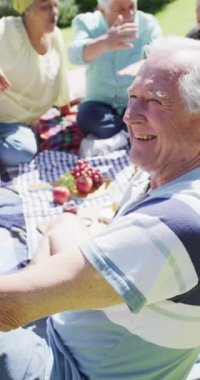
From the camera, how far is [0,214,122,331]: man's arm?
1.34 metres

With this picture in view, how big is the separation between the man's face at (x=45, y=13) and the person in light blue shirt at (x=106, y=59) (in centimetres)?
23

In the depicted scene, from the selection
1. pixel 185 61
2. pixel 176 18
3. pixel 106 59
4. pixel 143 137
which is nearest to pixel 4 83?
pixel 106 59

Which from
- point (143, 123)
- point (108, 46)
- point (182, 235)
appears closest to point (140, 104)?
point (143, 123)

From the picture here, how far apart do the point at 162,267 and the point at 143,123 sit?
0.46 metres

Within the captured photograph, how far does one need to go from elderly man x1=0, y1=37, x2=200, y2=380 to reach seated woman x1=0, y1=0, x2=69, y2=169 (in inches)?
89.8

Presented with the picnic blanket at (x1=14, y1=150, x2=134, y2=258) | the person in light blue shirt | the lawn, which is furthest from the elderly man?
the lawn

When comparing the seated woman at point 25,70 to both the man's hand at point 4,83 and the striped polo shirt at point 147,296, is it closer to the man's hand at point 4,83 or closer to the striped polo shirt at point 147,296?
the man's hand at point 4,83

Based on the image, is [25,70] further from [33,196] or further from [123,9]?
[33,196]

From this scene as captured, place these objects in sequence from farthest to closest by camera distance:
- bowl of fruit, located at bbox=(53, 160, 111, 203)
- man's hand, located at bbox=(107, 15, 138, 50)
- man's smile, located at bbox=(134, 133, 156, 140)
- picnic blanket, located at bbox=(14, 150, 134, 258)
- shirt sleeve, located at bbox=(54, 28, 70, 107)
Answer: shirt sleeve, located at bbox=(54, 28, 70, 107)
man's hand, located at bbox=(107, 15, 138, 50)
bowl of fruit, located at bbox=(53, 160, 111, 203)
picnic blanket, located at bbox=(14, 150, 134, 258)
man's smile, located at bbox=(134, 133, 156, 140)

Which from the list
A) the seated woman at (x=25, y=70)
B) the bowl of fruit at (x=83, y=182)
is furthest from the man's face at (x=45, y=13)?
the bowl of fruit at (x=83, y=182)

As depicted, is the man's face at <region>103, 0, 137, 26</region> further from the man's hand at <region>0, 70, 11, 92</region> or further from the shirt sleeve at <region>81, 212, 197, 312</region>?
the shirt sleeve at <region>81, 212, 197, 312</region>

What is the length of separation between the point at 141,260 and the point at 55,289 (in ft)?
0.64

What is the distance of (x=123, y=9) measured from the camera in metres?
4.16

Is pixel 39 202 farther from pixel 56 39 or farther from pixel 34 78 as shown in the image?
pixel 56 39
